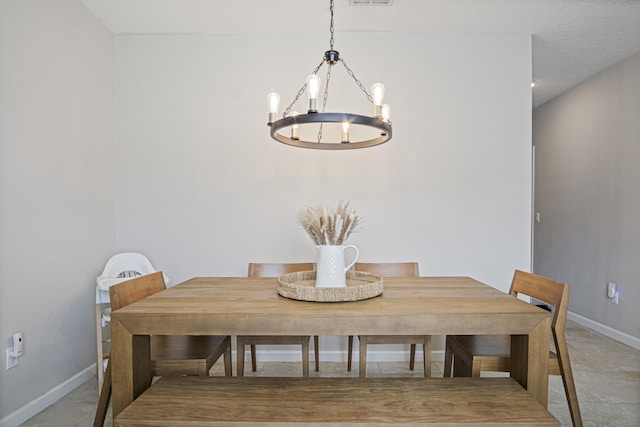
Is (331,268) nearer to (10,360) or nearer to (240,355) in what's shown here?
(240,355)

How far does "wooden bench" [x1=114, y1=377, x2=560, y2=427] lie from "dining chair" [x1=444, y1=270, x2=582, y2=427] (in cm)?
15

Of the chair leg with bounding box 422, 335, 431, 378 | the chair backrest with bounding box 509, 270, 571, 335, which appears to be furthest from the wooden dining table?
the chair leg with bounding box 422, 335, 431, 378

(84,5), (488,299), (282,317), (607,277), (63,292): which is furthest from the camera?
(607,277)

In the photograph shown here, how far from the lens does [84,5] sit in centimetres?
254

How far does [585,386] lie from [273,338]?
6.55ft

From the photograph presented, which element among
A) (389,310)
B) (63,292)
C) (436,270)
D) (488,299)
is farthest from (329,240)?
(63,292)

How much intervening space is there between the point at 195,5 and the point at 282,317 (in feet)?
7.37

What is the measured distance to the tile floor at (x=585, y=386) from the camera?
6.69ft

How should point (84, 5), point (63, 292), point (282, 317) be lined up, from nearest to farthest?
point (282, 317), point (63, 292), point (84, 5)

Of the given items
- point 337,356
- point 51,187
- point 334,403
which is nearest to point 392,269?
A: point 337,356

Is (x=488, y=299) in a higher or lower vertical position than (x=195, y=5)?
lower

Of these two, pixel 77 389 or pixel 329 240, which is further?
pixel 77 389

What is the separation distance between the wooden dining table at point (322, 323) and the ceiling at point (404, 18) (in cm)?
203

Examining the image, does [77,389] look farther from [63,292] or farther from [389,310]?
[389,310]
